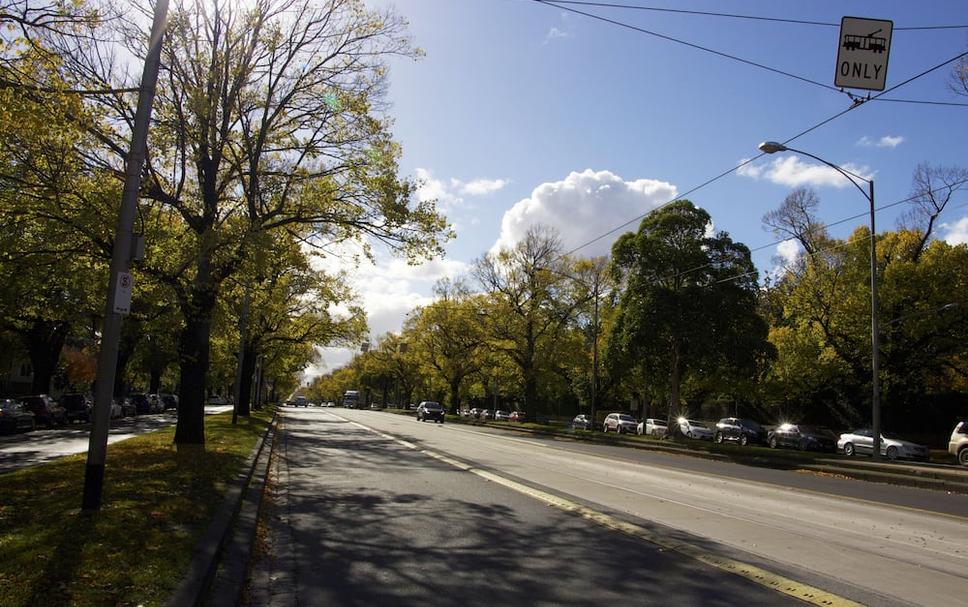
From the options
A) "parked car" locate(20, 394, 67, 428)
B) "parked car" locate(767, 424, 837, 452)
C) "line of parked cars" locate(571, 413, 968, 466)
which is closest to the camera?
"parked car" locate(20, 394, 67, 428)

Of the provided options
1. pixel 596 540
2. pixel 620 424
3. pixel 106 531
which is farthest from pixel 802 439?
pixel 106 531

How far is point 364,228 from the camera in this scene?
57.8 ft

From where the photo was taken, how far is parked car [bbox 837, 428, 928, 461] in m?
30.7

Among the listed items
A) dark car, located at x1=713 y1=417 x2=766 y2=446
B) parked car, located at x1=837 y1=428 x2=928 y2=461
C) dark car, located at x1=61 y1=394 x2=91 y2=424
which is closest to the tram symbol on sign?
parked car, located at x1=837 y1=428 x2=928 y2=461

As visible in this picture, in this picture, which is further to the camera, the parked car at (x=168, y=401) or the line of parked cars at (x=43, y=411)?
the parked car at (x=168, y=401)

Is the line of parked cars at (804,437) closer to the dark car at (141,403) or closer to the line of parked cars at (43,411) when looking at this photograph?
the line of parked cars at (43,411)

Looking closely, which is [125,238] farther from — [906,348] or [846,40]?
[906,348]

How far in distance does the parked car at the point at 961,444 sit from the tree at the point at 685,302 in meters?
9.02

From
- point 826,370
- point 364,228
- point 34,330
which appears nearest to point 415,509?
point 364,228

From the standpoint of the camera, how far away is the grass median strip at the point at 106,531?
5125 mm

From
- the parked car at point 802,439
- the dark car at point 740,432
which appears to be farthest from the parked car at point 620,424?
the parked car at point 802,439

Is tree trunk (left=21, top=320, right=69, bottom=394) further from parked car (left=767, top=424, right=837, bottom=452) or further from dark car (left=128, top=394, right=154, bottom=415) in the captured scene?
parked car (left=767, top=424, right=837, bottom=452)

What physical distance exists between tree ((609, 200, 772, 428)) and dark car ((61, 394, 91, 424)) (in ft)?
88.7

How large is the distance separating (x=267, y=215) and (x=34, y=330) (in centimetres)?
2610
